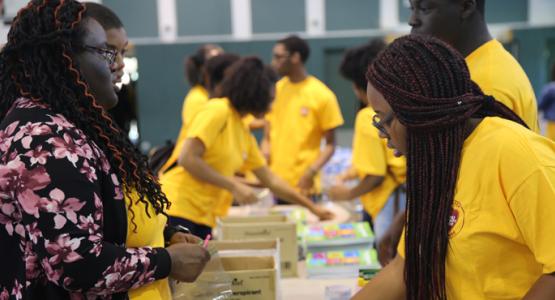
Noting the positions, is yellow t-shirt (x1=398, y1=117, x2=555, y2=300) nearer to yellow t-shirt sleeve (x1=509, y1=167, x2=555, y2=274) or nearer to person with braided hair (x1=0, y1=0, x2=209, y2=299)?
yellow t-shirt sleeve (x1=509, y1=167, x2=555, y2=274)

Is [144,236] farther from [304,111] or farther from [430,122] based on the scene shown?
[304,111]

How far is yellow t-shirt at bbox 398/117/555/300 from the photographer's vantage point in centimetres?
102

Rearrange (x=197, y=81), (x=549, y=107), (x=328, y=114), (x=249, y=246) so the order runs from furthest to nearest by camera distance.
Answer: (x=549, y=107), (x=197, y=81), (x=328, y=114), (x=249, y=246)

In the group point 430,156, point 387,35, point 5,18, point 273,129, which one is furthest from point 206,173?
point 387,35

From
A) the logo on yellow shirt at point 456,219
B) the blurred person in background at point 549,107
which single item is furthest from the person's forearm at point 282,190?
the blurred person in background at point 549,107

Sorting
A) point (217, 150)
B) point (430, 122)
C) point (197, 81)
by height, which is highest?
point (430, 122)

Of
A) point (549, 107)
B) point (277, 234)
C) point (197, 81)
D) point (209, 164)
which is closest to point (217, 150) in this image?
point (209, 164)

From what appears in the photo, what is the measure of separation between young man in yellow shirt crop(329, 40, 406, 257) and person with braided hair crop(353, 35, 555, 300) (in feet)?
4.67

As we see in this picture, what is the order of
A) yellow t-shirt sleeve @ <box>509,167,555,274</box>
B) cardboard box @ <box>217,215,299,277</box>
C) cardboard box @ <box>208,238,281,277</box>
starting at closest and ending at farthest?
yellow t-shirt sleeve @ <box>509,167,555,274</box> → cardboard box @ <box>208,238,281,277</box> → cardboard box @ <box>217,215,299,277</box>

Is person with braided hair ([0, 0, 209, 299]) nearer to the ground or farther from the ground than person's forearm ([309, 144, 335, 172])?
farther from the ground

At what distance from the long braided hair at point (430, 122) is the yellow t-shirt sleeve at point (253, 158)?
67.3 inches

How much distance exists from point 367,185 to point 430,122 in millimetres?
1640

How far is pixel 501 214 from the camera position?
3.51 ft

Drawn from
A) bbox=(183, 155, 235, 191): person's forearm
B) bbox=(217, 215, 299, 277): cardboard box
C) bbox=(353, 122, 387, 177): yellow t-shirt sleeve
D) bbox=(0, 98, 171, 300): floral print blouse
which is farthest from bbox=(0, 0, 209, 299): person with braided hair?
bbox=(353, 122, 387, 177): yellow t-shirt sleeve
